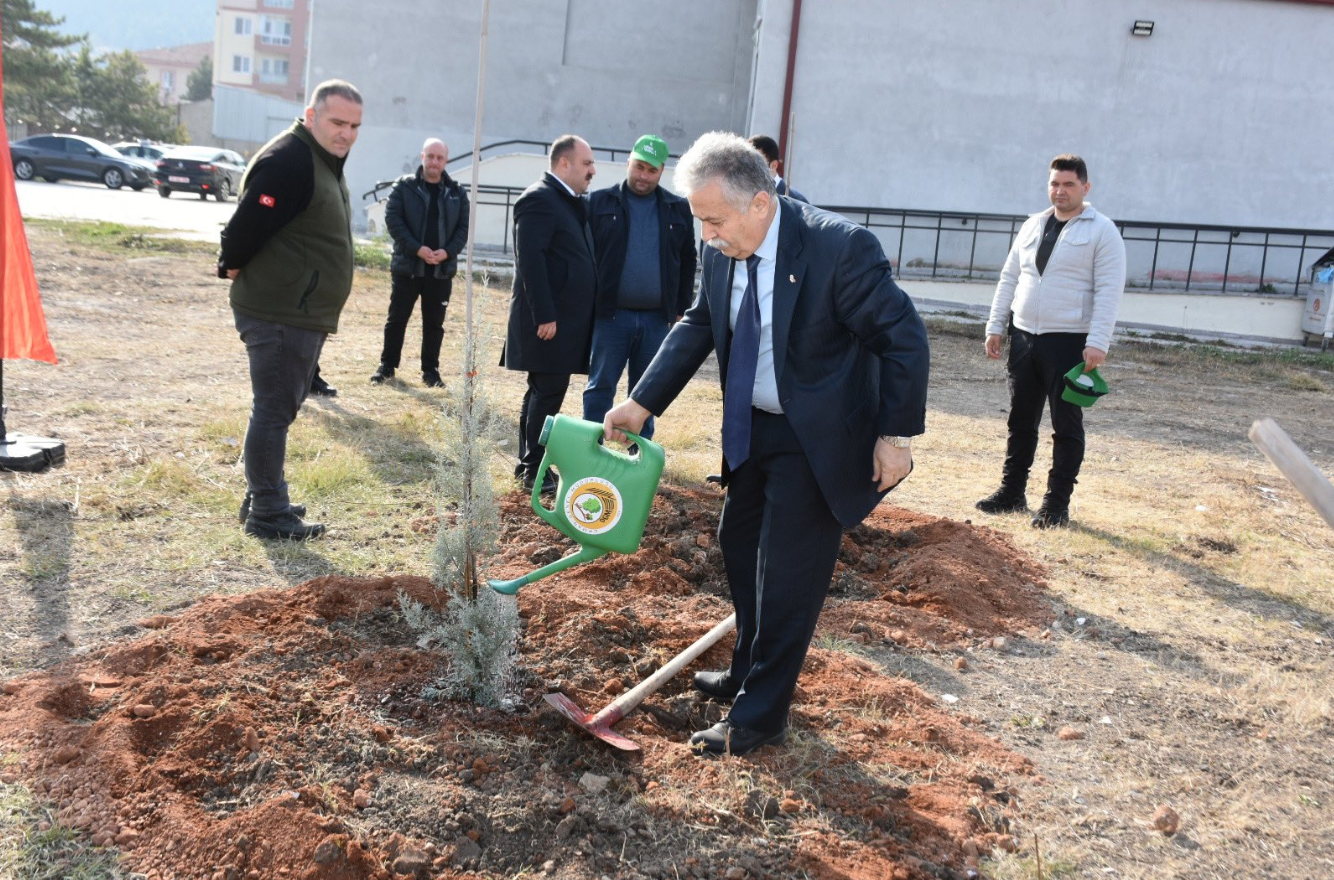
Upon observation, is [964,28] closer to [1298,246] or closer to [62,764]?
[1298,246]

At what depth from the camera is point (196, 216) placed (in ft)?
76.2

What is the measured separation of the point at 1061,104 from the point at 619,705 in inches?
759

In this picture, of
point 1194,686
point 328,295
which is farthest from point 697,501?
point 1194,686

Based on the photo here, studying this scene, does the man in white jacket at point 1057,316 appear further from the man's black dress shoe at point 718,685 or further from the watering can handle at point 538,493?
the watering can handle at point 538,493

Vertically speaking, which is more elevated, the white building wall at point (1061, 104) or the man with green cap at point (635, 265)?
the white building wall at point (1061, 104)

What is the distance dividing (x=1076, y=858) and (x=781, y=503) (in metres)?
1.25

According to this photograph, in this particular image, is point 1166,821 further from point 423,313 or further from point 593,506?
point 423,313

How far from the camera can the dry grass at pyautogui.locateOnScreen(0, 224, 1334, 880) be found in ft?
11.2

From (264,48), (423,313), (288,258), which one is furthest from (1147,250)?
(264,48)

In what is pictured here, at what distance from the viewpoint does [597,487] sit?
315cm

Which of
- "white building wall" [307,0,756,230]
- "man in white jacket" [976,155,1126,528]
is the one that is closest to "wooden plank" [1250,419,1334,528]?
"man in white jacket" [976,155,1126,528]

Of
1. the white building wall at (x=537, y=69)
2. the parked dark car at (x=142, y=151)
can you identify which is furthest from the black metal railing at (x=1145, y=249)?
the parked dark car at (x=142, y=151)

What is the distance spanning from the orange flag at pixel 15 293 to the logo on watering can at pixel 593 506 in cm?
379

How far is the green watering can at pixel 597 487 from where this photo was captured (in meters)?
3.15
